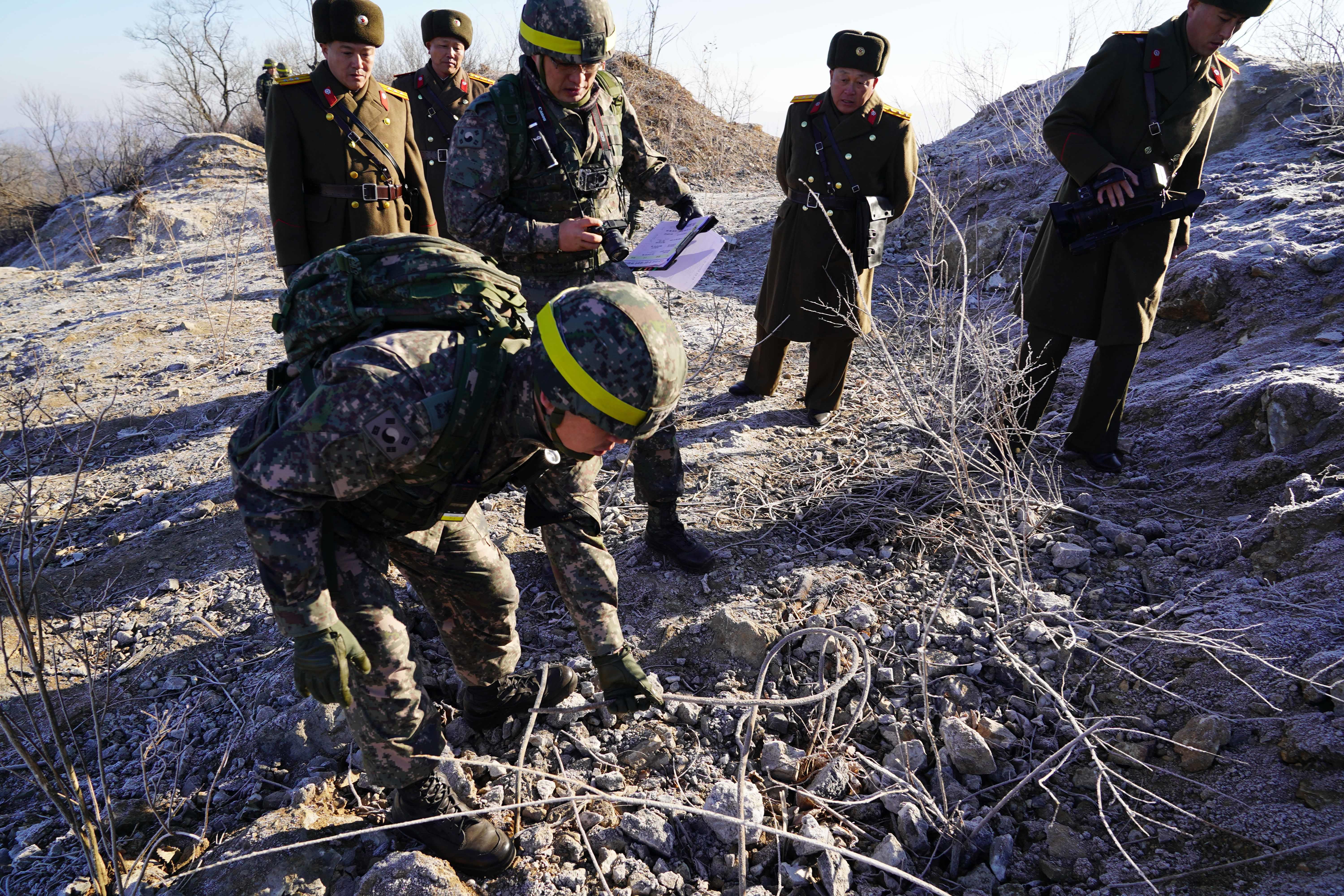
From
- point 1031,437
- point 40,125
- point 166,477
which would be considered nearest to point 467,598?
point 166,477

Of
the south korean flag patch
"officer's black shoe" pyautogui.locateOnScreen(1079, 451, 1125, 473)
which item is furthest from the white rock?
"officer's black shoe" pyautogui.locateOnScreen(1079, 451, 1125, 473)

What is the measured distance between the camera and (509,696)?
216 cm

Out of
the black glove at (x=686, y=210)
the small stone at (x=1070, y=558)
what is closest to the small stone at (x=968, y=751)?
the small stone at (x=1070, y=558)

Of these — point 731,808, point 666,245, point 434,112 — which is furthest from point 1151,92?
point 434,112

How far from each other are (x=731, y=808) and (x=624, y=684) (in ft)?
1.48

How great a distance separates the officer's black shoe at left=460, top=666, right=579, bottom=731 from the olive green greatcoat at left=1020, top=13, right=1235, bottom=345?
87.0 inches

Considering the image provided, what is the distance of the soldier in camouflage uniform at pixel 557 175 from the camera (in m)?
2.45

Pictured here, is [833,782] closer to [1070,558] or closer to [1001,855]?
[1001,855]

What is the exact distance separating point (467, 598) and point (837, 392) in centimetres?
261

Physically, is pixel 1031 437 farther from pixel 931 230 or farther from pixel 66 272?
pixel 66 272

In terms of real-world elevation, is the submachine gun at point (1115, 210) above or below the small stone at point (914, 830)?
above

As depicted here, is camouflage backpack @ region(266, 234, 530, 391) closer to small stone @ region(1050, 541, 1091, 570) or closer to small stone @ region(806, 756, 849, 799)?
small stone @ region(806, 756, 849, 799)

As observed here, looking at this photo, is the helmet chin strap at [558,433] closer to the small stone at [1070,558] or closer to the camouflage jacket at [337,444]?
the camouflage jacket at [337,444]

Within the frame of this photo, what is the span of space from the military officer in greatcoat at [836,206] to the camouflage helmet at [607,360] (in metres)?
2.15
